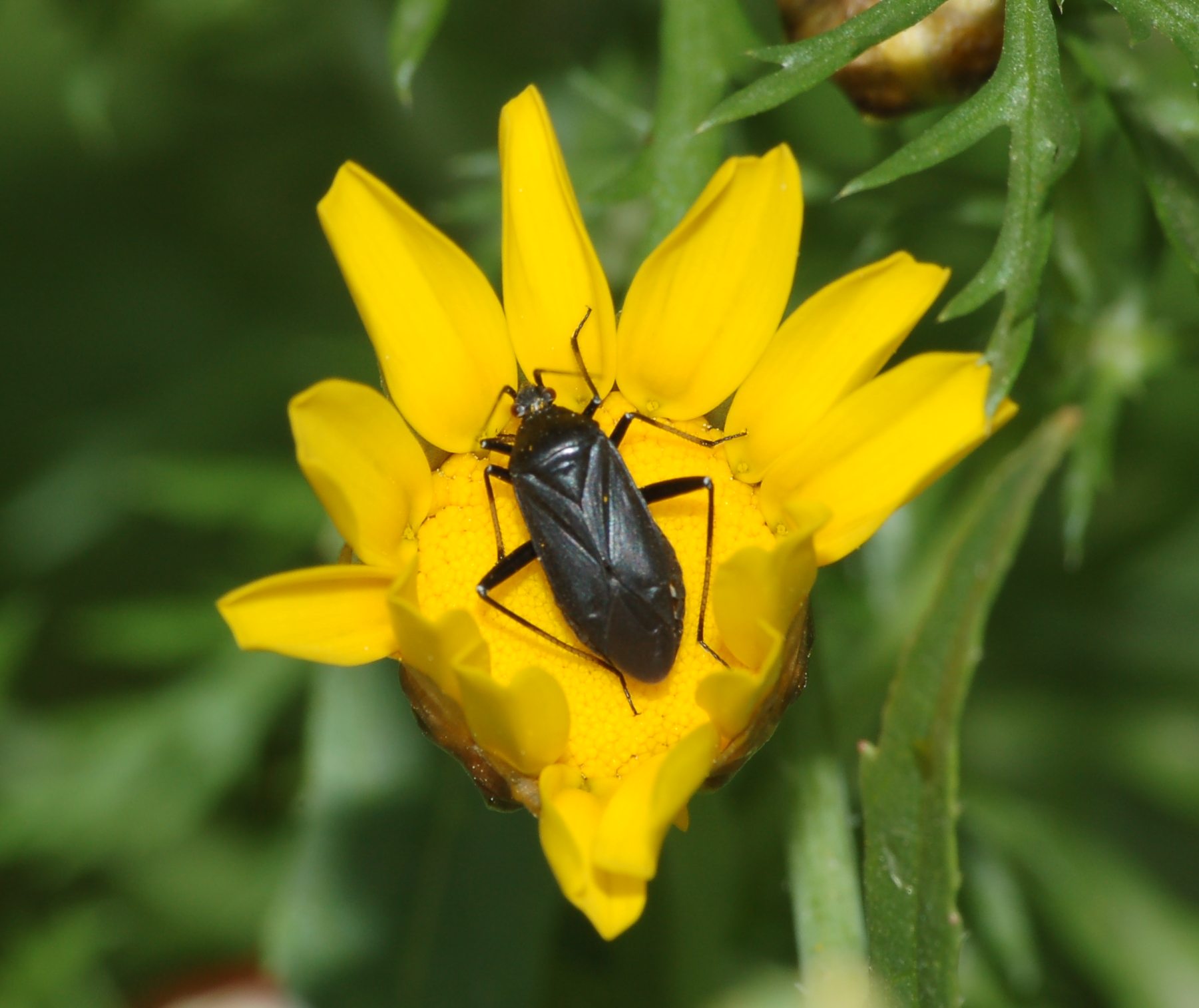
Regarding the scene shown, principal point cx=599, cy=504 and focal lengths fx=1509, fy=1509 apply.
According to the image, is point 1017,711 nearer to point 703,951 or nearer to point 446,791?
point 703,951

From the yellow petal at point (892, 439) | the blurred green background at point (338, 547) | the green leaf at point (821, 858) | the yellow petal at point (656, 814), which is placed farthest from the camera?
the blurred green background at point (338, 547)

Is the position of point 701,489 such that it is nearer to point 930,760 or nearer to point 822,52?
point 930,760

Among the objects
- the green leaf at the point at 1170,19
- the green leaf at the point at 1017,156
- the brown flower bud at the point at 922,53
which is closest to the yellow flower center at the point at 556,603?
the green leaf at the point at 1017,156

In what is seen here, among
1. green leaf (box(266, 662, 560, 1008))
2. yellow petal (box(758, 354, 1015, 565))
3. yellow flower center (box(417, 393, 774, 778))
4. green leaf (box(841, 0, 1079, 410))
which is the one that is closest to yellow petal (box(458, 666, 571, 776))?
yellow flower center (box(417, 393, 774, 778))

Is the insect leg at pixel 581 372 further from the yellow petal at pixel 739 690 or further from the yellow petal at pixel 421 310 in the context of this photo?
the yellow petal at pixel 739 690

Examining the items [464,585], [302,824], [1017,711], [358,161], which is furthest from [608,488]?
[358,161]

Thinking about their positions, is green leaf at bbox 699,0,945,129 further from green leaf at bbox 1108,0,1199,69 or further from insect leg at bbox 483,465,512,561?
insect leg at bbox 483,465,512,561
